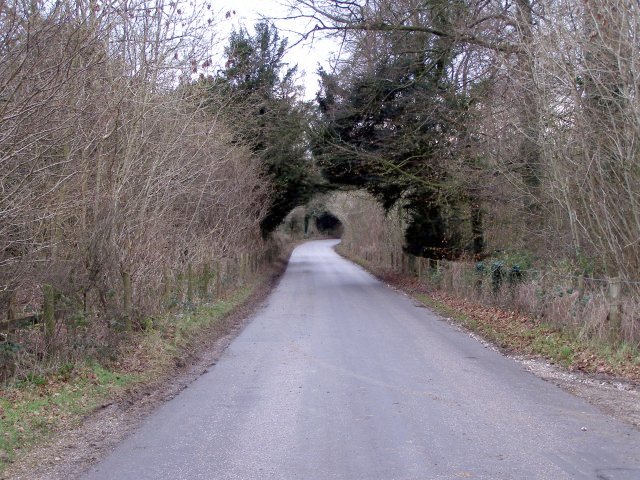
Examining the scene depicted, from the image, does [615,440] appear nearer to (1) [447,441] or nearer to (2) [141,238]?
(1) [447,441]

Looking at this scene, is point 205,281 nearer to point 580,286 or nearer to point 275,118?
point 580,286

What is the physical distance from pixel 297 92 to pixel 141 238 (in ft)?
75.7

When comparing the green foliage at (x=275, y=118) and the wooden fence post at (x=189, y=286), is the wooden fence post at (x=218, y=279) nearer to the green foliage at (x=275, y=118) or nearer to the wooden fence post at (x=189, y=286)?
the wooden fence post at (x=189, y=286)

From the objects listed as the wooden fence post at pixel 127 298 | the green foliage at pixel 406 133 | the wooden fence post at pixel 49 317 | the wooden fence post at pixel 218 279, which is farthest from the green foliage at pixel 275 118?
the wooden fence post at pixel 49 317

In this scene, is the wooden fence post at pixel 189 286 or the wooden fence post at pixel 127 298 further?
the wooden fence post at pixel 189 286

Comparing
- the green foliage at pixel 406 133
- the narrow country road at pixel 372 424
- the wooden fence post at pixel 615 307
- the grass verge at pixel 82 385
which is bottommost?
the narrow country road at pixel 372 424

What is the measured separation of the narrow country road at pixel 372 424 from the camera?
638 cm

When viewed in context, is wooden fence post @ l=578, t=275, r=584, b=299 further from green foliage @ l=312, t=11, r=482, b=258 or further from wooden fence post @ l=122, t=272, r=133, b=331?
green foliage @ l=312, t=11, r=482, b=258

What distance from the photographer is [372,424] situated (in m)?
7.86

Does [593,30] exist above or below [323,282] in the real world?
above

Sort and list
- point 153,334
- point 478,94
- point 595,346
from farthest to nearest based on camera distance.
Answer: point 478,94
point 153,334
point 595,346

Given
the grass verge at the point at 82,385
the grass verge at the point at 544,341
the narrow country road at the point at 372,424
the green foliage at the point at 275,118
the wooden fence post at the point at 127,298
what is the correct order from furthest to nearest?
the green foliage at the point at 275,118 → the wooden fence post at the point at 127,298 → the grass verge at the point at 544,341 → the grass verge at the point at 82,385 → the narrow country road at the point at 372,424

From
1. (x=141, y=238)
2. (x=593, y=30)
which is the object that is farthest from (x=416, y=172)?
(x=141, y=238)

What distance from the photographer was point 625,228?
13.6 metres
